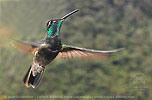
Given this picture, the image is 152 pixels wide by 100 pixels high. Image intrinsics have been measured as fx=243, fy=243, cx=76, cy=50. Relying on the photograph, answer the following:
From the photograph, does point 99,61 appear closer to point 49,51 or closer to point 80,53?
point 80,53

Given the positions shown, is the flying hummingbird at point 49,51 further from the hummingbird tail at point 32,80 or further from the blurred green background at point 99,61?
the blurred green background at point 99,61

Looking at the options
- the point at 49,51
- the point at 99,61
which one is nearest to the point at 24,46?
the point at 49,51

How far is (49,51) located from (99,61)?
4.29 meters

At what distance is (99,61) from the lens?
5.08 metres

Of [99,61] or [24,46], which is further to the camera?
[99,61]

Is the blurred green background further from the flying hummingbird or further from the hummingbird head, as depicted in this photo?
the hummingbird head

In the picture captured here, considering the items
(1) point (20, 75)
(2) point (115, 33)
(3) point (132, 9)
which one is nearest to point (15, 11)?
(1) point (20, 75)

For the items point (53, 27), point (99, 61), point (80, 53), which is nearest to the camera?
point (53, 27)

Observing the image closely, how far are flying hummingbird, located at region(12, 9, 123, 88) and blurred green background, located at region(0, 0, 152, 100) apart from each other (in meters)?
3.61

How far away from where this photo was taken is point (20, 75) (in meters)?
5.10

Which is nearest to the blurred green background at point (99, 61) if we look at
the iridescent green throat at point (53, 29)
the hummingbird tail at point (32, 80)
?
the hummingbird tail at point (32, 80)

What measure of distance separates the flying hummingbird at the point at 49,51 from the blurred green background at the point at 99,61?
142 inches

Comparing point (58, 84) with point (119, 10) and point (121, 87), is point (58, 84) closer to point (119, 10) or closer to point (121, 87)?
point (121, 87)

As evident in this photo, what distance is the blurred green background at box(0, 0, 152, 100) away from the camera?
4.99 m
